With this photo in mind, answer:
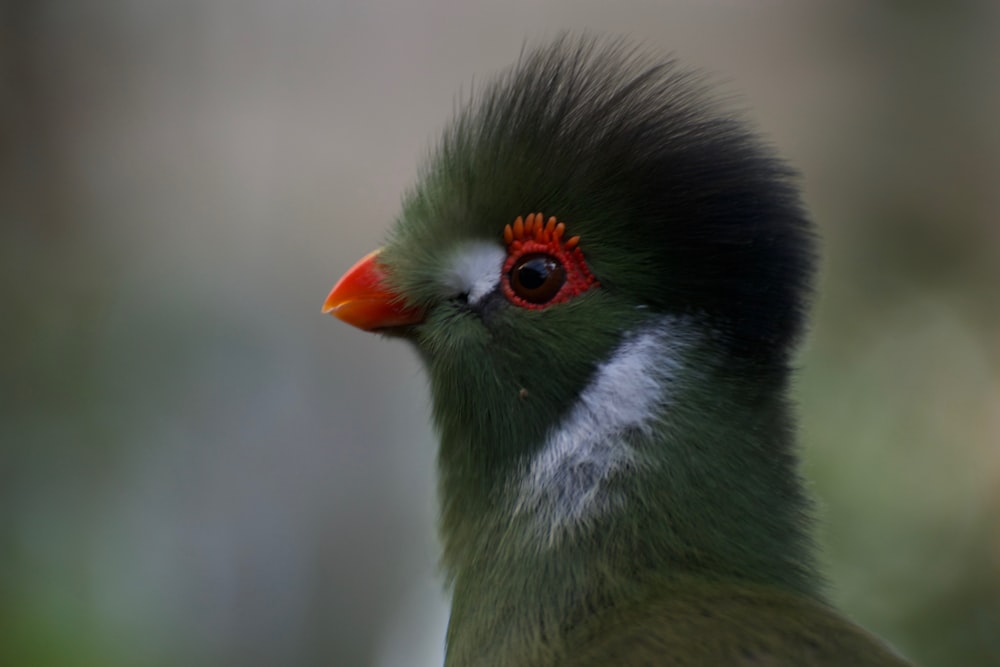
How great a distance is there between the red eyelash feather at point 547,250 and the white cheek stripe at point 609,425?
105 mm

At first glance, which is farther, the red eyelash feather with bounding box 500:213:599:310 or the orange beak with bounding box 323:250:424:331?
the orange beak with bounding box 323:250:424:331

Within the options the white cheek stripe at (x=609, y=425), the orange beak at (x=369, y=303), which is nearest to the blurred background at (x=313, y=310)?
the orange beak at (x=369, y=303)

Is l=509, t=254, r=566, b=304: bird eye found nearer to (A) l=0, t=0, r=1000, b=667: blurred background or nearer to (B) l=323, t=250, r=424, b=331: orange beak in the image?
(B) l=323, t=250, r=424, b=331: orange beak

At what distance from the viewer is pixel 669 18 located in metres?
3.66

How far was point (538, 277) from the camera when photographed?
53.1 inches

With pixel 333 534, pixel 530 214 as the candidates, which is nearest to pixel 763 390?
pixel 530 214

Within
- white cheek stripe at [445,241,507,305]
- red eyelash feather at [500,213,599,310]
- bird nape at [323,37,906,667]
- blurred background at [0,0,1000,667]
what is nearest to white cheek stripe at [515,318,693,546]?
bird nape at [323,37,906,667]

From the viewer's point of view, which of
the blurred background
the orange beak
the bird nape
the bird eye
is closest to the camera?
the bird nape

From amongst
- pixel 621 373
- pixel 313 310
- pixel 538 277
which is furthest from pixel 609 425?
pixel 313 310

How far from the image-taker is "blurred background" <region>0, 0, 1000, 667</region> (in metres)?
2.76

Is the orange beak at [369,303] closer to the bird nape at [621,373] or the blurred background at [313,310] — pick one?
the bird nape at [621,373]

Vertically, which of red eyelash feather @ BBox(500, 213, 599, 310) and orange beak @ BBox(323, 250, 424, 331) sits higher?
orange beak @ BBox(323, 250, 424, 331)

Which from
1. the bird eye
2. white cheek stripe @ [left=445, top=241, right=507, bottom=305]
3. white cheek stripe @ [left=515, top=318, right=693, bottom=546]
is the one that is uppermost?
white cheek stripe @ [left=445, top=241, right=507, bottom=305]

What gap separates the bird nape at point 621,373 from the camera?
1238 millimetres
